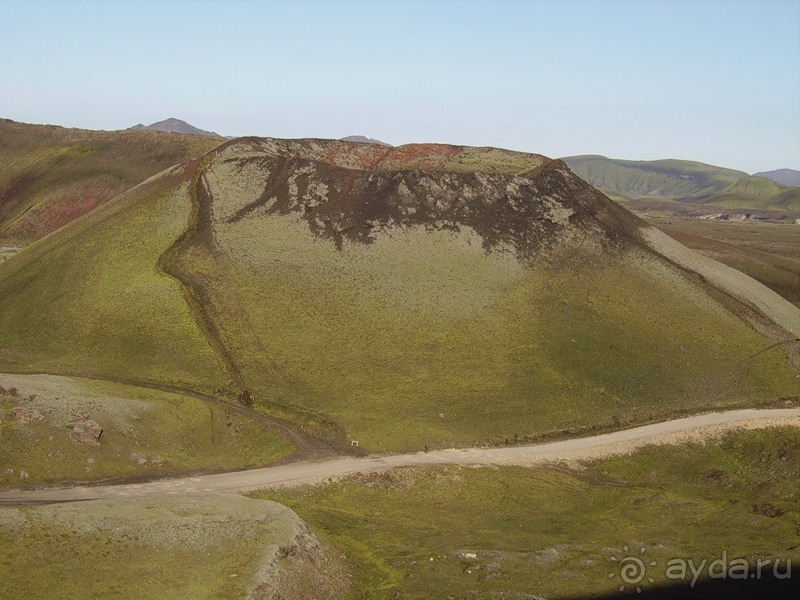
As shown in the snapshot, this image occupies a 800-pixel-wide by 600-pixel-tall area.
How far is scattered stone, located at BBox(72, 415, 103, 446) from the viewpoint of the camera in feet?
191

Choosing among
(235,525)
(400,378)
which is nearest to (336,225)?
(400,378)

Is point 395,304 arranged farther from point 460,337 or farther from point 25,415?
point 25,415

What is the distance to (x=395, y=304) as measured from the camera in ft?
299

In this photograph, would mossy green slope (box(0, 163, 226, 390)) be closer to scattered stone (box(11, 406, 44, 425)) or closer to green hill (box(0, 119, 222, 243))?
scattered stone (box(11, 406, 44, 425))

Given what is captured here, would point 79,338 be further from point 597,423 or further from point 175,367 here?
point 597,423

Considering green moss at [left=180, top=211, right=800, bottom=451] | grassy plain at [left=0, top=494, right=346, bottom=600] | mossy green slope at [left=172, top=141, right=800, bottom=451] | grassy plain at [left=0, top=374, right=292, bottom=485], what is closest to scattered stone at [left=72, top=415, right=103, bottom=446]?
grassy plain at [left=0, top=374, right=292, bottom=485]

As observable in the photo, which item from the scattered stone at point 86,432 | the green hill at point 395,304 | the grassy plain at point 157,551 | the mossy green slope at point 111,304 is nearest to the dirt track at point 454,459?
the green hill at point 395,304

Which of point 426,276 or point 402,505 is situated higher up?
point 426,276

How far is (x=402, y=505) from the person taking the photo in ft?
188

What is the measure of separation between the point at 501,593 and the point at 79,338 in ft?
202

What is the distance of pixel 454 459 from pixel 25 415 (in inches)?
1403

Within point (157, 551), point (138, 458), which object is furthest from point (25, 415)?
point (157, 551)

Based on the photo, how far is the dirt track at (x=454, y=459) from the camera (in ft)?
→ 174

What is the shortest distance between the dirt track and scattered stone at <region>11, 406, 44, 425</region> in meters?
7.83
